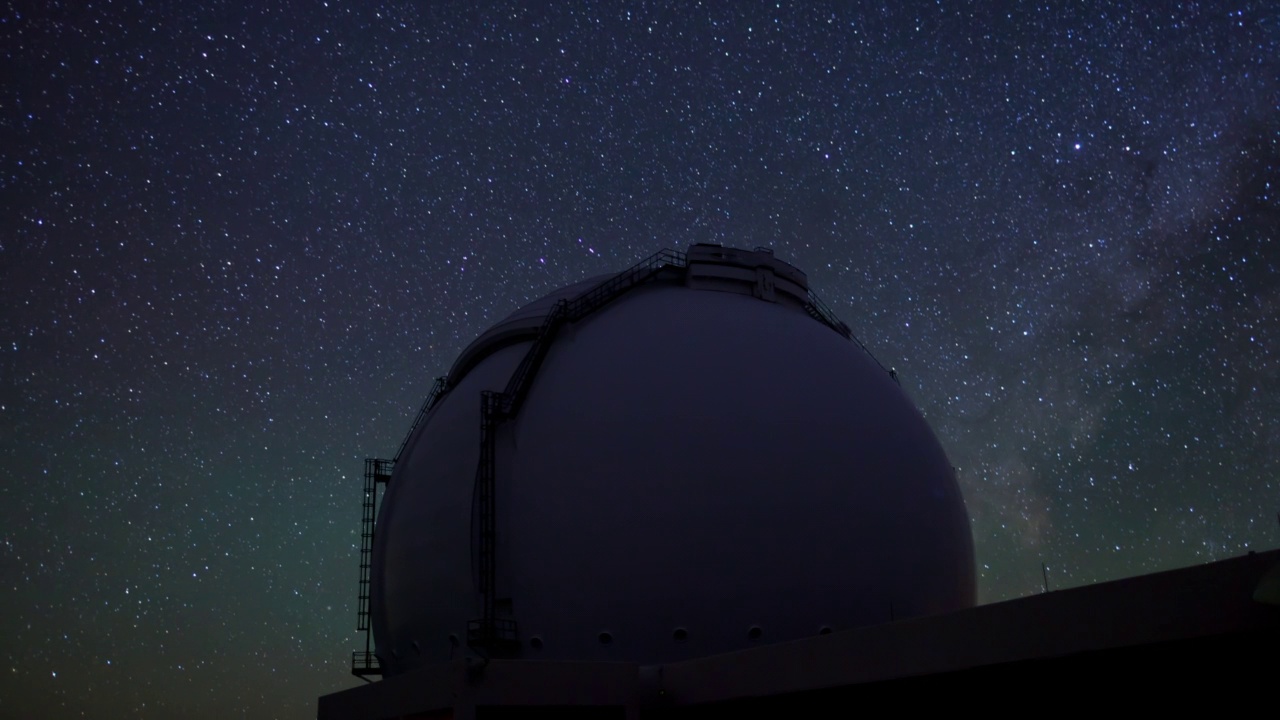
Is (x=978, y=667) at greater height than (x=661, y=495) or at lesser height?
lesser

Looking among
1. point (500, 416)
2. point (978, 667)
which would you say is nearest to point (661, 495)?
point (500, 416)

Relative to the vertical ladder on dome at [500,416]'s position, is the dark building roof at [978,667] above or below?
below

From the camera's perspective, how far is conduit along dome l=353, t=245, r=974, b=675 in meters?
15.3

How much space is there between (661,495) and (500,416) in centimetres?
348

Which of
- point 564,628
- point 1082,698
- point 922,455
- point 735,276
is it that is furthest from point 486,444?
point 1082,698

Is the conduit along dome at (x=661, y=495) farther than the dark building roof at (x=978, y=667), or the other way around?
the conduit along dome at (x=661, y=495)

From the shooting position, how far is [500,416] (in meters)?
17.4

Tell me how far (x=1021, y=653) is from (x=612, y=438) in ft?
26.8

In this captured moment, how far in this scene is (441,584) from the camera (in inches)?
661

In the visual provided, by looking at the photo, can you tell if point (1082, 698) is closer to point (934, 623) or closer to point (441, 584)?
→ point (934, 623)

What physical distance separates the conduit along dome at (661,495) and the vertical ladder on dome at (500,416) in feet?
0.14

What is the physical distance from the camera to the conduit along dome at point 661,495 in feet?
50.2

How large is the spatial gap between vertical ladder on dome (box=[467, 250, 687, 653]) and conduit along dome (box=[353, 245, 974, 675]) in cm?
4

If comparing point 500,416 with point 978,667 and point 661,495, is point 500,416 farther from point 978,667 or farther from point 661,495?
point 978,667
